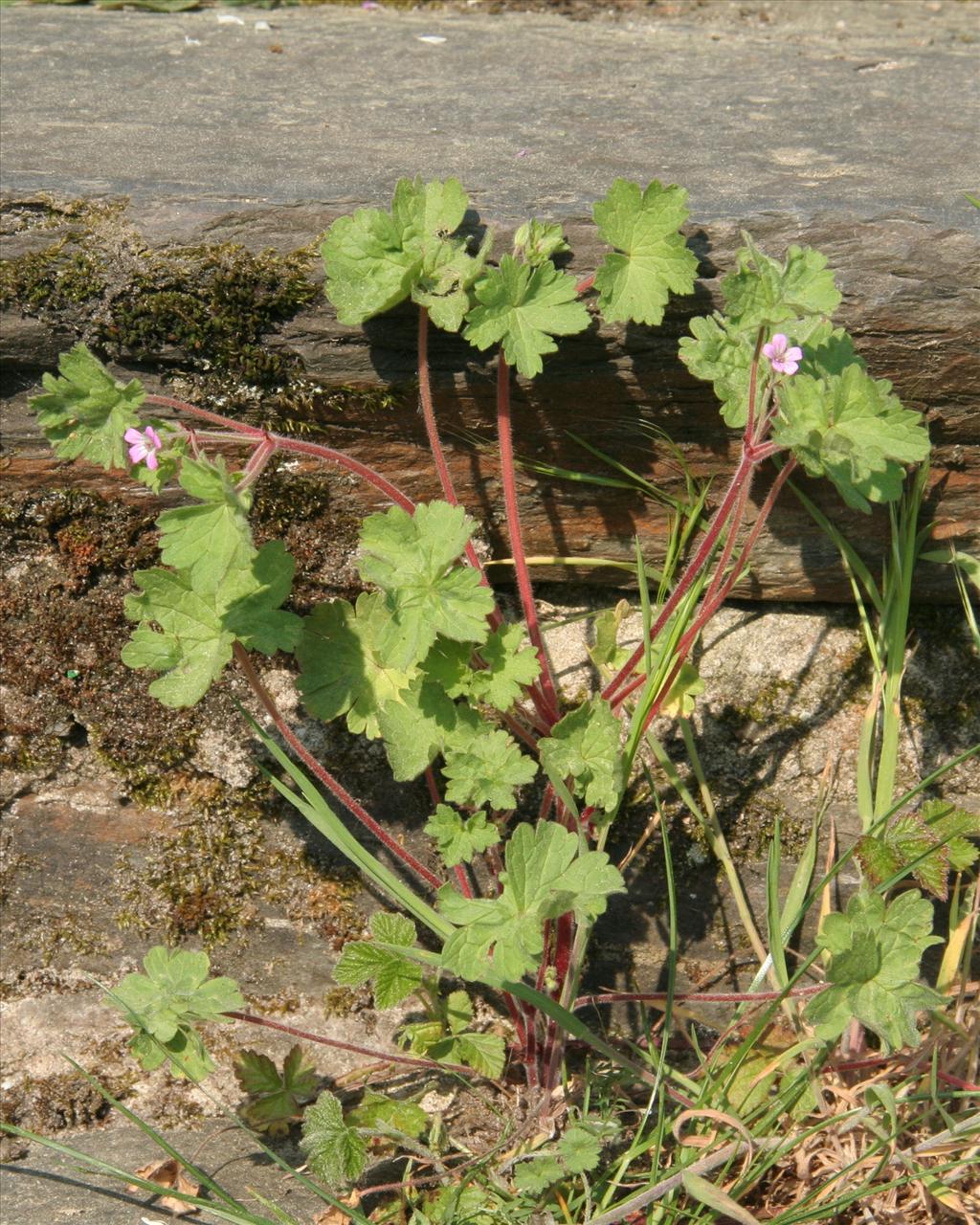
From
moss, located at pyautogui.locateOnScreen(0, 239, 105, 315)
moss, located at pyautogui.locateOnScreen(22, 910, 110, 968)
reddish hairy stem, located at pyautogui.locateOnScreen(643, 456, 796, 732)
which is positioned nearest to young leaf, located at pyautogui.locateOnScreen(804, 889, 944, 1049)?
reddish hairy stem, located at pyautogui.locateOnScreen(643, 456, 796, 732)

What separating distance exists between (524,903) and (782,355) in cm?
100

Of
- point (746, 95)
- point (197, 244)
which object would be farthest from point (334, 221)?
point (746, 95)

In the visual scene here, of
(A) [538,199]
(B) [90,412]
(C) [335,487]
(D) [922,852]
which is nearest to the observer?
(B) [90,412]

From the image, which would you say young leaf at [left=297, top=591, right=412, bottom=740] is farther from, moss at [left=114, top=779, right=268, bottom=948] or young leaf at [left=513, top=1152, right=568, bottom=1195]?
young leaf at [left=513, top=1152, right=568, bottom=1195]

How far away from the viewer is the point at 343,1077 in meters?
2.44

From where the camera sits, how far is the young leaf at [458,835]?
6.97 feet

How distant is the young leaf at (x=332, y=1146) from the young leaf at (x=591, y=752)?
0.76m

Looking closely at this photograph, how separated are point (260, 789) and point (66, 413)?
946 mm

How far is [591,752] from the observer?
210cm

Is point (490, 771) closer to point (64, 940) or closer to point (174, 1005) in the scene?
point (174, 1005)

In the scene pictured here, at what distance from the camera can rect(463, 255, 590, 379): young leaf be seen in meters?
2.04

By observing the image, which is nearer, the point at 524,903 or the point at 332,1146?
the point at 524,903

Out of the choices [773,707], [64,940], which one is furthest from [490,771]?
[64,940]

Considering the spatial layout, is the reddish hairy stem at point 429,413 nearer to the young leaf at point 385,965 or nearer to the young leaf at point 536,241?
the young leaf at point 536,241
